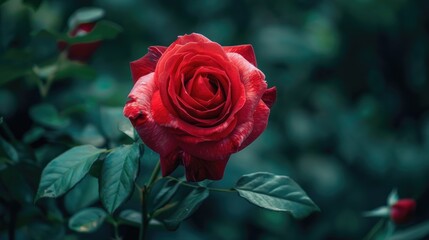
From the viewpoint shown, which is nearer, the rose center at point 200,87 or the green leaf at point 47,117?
the rose center at point 200,87

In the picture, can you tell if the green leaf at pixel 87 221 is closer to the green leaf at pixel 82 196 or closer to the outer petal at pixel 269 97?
the green leaf at pixel 82 196

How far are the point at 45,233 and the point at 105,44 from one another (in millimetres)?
928

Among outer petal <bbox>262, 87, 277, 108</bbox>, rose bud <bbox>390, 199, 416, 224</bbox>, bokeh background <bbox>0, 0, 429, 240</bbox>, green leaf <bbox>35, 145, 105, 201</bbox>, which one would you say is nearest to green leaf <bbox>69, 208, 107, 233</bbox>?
green leaf <bbox>35, 145, 105, 201</bbox>

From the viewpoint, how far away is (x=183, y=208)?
704 mm

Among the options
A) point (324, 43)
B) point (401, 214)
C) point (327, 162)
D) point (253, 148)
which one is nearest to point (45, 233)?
point (401, 214)

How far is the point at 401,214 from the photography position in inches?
44.6

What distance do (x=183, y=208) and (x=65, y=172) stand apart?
0.12m

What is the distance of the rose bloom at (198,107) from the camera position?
640mm

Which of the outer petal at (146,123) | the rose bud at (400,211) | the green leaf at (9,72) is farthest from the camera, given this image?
the rose bud at (400,211)

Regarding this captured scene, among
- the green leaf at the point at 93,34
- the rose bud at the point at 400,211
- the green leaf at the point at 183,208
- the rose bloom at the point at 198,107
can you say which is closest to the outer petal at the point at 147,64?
the rose bloom at the point at 198,107

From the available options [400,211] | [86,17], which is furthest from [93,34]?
[400,211]

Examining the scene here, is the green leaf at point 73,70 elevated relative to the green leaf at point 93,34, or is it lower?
lower

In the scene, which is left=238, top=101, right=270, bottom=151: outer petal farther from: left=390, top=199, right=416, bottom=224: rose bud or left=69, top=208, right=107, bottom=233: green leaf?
left=390, top=199, right=416, bottom=224: rose bud

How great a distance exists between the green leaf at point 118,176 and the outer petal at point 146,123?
4 centimetres
